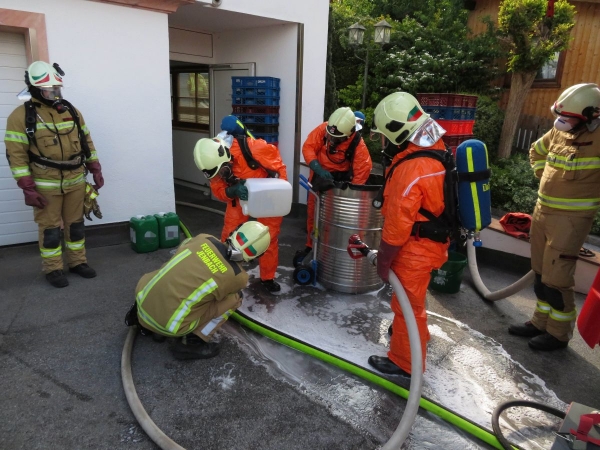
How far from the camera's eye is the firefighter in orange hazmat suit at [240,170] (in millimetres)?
3535

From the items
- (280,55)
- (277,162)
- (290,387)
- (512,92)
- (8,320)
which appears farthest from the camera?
(512,92)

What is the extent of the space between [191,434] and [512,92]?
895 cm

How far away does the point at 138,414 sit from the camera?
8.03ft

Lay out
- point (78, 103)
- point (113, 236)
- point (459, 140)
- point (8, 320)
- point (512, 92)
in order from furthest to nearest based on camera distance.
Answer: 1. point (512, 92)
2. point (459, 140)
3. point (113, 236)
4. point (78, 103)
5. point (8, 320)

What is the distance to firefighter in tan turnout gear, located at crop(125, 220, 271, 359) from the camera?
2.76m

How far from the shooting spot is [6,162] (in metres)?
4.82

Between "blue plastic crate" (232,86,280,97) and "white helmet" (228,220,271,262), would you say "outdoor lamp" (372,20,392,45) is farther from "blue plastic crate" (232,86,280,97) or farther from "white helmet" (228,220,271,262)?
"white helmet" (228,220,271,262)

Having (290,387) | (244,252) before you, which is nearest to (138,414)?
(290,387)

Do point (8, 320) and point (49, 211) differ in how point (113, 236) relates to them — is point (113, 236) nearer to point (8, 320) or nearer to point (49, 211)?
point (49, 211)

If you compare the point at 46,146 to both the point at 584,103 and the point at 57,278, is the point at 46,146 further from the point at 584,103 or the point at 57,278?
the point at 584,103

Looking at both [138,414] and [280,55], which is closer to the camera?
[138,414]

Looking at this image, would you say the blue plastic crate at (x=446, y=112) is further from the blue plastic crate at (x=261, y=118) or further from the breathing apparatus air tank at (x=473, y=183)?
the breathing apparatus air tank at (x=473, y=183)

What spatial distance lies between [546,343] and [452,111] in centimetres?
348

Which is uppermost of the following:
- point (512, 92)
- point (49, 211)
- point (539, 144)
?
point (512, 92)
